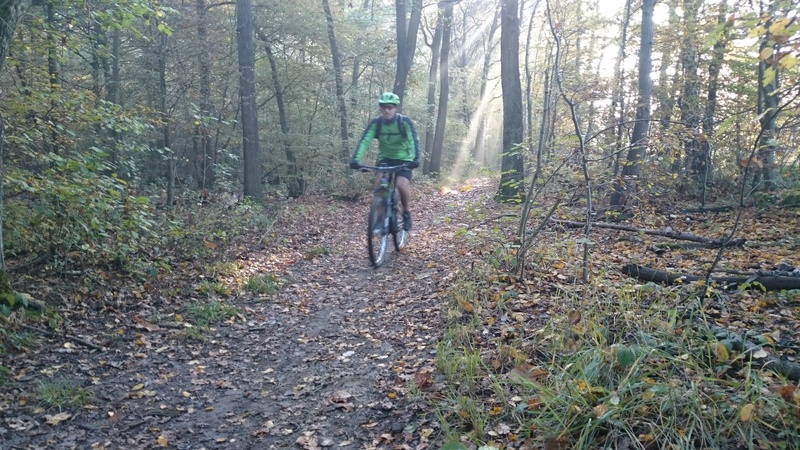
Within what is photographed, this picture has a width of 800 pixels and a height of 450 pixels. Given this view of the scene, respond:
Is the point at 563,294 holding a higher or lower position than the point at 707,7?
lower

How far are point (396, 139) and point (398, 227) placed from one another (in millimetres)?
1484

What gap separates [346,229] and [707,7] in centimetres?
1011

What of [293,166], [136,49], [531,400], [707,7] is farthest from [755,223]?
[136,49]

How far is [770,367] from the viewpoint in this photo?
3.20m

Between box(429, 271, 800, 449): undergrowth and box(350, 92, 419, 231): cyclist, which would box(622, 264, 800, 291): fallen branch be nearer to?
box(429, 271, 800, 449): undergrowth

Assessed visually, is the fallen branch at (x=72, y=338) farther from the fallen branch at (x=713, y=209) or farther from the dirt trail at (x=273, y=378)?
the fallen branch at (x=713, y=209)

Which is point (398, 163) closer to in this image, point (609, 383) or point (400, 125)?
point (400, 125)

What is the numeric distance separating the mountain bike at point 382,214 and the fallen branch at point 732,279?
361cm

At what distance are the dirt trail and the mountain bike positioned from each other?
64 cm

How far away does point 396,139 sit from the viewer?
25.3 feet

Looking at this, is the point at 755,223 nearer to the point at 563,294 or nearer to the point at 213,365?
the point at 563,294

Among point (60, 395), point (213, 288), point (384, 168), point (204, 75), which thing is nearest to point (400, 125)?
point (384, 168)

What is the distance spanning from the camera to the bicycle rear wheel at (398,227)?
7.85m

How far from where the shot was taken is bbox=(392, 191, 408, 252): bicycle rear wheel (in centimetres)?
785
